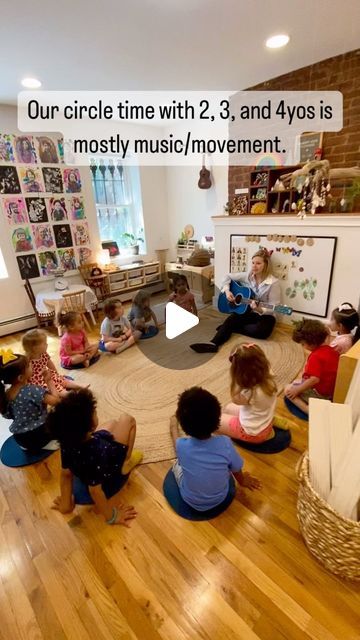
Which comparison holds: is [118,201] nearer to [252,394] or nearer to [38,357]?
[38,357]

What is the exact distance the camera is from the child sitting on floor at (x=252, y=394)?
4.90 ft

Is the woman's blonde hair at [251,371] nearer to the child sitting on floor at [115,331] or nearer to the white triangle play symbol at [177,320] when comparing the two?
the child sitting on floor at [115,331]

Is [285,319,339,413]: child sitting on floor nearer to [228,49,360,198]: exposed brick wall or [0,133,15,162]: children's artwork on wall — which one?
[228,49,360,198]: exposed brick wall

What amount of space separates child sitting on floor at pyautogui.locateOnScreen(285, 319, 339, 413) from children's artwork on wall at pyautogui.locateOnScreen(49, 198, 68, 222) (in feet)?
10.3

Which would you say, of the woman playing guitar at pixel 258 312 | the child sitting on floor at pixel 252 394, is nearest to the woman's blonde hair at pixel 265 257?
the woman playing guitar at pixel 258 312

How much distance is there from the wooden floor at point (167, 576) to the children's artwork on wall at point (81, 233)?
3.13 metres

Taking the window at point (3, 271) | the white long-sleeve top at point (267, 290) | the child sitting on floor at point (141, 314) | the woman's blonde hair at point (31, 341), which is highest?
the window at point (3, 271)

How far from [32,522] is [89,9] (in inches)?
107

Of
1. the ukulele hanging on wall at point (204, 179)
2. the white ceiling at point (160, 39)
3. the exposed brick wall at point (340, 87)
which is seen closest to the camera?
the white ceiling at point (160, 39)

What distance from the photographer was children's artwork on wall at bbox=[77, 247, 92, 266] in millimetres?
3954

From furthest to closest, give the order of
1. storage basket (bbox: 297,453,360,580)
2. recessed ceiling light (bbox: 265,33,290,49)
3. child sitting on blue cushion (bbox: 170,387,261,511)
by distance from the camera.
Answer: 1. recessed ceiling light (bbox: 265,33,290,49)
2. child sitting on blue cushion (bbox: 170,387,261,511)
3. storage basket (bbox: 297,453,360,580)

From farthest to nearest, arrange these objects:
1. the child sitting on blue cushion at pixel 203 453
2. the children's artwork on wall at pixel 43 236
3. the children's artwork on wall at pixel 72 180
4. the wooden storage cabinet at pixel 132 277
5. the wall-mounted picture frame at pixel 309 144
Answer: the wooden storage cabinet at pixel 132 277, the children's artwork on wall at pixel 72 180, the children's artwork on wall at pixel 43 236, the wall-mounted picture frame at pixel 309 144, the child sitting on blue cushion at pixel 203 453

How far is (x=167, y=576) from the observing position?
1131 mm

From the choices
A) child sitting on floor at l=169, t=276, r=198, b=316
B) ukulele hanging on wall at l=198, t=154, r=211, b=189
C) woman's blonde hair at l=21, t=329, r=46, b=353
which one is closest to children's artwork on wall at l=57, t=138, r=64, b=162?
ukulele hanging on wall at l=198, t=154, r=211, b=189
